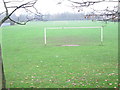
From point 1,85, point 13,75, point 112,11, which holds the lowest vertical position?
point 13,75

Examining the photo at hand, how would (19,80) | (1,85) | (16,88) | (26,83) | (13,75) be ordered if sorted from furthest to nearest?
(13,75)
(19,80)
(26,83)
(16,88)
(1,85)

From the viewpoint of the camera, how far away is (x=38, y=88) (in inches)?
233

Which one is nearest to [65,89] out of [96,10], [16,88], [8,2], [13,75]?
[16,88]

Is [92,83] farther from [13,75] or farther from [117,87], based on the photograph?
[13,75]

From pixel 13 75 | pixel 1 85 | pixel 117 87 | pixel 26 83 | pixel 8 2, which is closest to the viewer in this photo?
pixel 8 2

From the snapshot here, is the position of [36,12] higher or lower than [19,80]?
higher

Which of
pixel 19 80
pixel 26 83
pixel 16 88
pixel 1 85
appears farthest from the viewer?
pixel 19 80

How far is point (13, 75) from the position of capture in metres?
8.34

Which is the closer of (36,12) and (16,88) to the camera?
(36,12)

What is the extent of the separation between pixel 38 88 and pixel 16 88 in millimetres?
602

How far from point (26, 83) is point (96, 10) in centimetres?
309

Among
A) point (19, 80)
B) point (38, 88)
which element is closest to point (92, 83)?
point (38, 88)

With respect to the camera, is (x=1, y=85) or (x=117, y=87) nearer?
(x=1, y=85)

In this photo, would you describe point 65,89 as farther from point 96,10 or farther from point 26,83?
point 96,10
